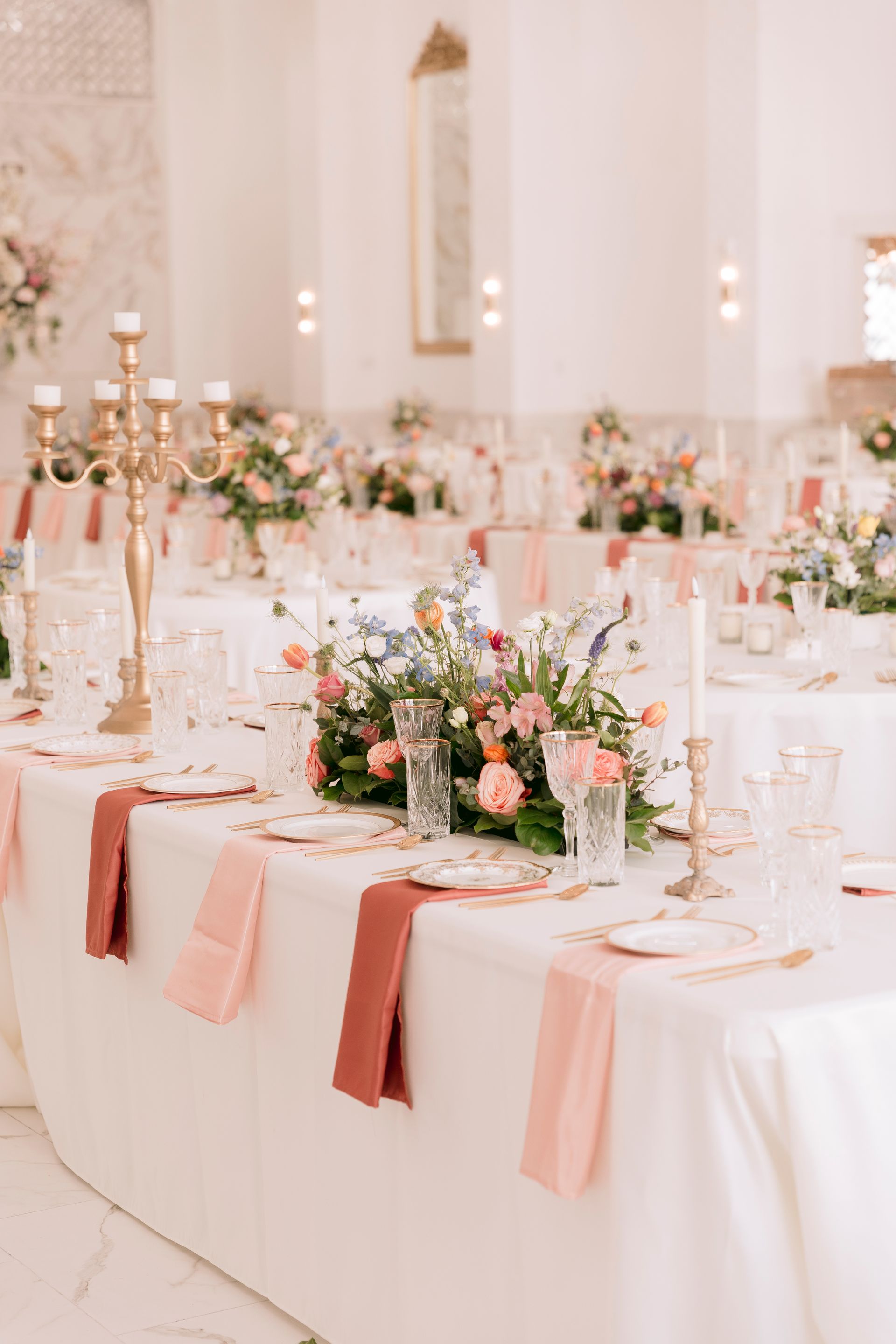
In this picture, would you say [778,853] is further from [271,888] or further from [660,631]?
[660,631]

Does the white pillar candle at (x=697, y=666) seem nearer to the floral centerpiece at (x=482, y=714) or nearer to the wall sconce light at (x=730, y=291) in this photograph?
the floral centerpiece at (x=482, y=714)

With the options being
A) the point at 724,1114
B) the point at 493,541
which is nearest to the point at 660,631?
the point at 724,1114

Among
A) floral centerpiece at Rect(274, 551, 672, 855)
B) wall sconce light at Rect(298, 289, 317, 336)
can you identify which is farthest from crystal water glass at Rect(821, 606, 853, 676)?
wall sconce light at Rect(298, 289, 317, 336)

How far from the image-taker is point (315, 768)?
9.80 feet

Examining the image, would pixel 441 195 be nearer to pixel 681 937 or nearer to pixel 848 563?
pixel 848 563

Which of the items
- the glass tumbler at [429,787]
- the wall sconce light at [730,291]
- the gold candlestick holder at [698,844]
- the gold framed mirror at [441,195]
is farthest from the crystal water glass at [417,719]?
the gold framed mirror at [441,195]

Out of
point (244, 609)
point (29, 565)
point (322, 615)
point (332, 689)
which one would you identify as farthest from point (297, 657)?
point (244, 609)

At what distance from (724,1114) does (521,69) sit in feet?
39.0

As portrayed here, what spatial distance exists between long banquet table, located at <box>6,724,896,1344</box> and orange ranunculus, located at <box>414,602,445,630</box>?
0.35 metres

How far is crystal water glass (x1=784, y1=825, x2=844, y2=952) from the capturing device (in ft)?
6.91

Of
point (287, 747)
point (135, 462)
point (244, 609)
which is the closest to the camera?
point (287, 747)

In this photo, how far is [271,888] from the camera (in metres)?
2.66

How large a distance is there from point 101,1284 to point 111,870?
2.32ft

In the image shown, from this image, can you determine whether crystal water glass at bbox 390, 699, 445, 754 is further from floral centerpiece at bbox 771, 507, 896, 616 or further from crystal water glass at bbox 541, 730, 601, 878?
floral centerpiece at bbox 771, 507, 896, 616
